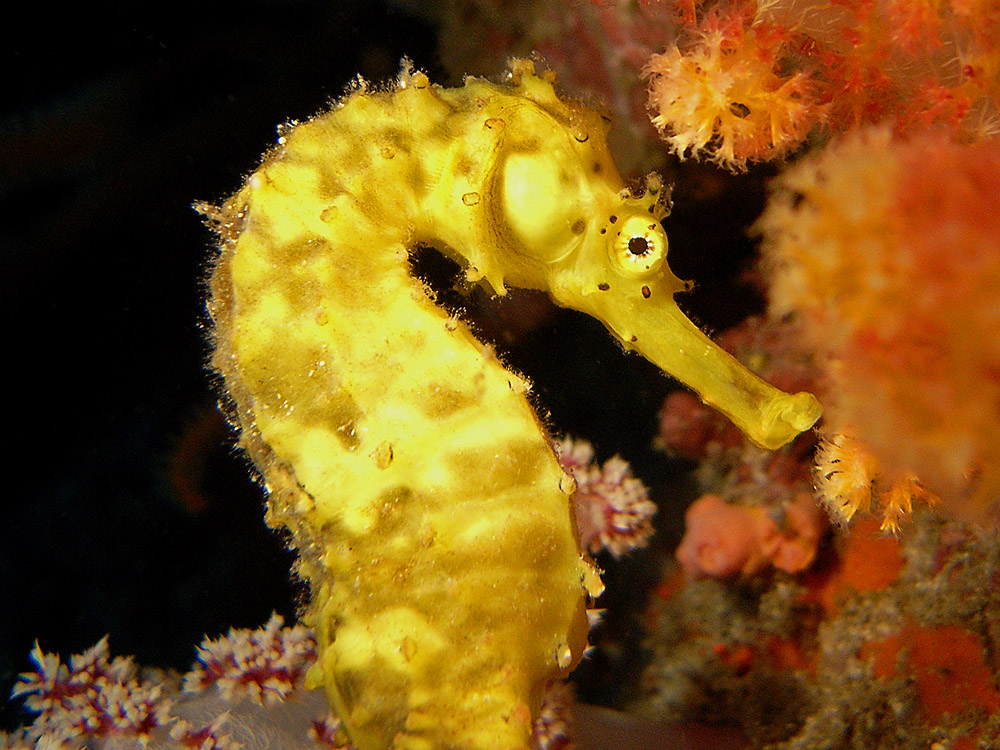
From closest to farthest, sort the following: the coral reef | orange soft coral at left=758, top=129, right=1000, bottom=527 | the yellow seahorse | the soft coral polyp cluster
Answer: orange soft coral at left=758, top=129, right=1000, bottom=527 < the soft coral polyp cluster < the yellow seahorse < the coral reef

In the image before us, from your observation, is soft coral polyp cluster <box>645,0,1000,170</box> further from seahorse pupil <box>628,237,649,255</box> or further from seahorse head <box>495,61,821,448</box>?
seahorse pupil <box>628,237,649,255</box>

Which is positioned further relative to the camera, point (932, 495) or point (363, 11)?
point (363, 11)

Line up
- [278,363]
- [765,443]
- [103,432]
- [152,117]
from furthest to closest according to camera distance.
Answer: [103,432]
[152,117]
[278,363]
[765,443]

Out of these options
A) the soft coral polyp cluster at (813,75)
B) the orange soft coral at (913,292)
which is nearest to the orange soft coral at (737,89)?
the soft coral polyp cluster at (813,75)

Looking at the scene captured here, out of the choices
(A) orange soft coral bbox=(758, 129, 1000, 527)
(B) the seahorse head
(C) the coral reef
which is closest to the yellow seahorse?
(B) the seahorse head

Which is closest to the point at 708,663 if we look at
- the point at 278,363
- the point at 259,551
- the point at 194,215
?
the point at 259,551

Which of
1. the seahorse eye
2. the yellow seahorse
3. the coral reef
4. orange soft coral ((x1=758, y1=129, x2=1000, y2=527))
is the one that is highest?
orange soft coral ((x1=758, y1=129, x2=1000, y2=527))

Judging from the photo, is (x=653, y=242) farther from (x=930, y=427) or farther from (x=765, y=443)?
(x=930, y=427)
